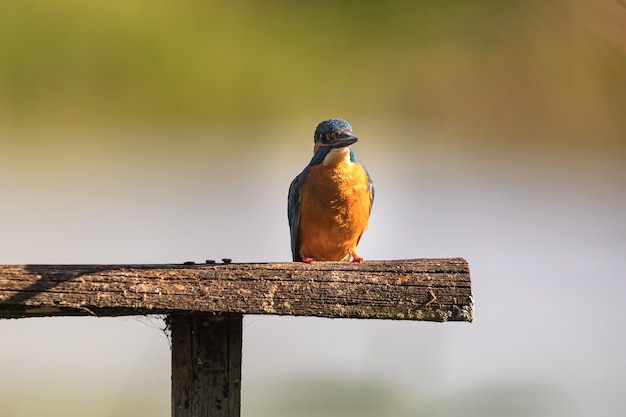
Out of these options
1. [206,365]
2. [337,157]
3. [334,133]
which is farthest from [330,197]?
[206,365]

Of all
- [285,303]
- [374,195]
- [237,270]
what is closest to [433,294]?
[285,303]

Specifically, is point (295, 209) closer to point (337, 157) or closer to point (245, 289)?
point (337, 157)

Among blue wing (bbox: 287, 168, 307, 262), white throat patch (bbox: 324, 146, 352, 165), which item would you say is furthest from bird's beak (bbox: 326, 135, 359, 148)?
blue wing (bbox: 287, 168, 307, 262)

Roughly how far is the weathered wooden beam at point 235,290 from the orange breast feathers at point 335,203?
1.99 m

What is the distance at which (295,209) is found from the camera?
14.4 feet

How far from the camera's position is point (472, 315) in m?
2.15

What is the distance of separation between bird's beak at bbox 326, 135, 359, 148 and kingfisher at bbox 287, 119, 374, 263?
2.2 inches

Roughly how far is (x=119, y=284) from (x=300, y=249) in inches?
94.0

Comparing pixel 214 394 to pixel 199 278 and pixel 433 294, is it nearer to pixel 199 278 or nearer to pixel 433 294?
pixel 199 278

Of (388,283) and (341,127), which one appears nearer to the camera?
(388,283)

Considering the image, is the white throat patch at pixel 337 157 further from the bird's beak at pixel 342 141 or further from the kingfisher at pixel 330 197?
the bird's beak at pixel 342 141

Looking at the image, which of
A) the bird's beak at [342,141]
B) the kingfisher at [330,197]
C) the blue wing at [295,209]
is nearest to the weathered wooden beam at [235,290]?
the bird's beak at [342,141]

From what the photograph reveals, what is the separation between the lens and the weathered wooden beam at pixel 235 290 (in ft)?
7.23

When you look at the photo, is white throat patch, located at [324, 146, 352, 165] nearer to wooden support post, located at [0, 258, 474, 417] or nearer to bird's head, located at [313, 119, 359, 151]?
bird's head, located at [313, 119, 359, 151]
